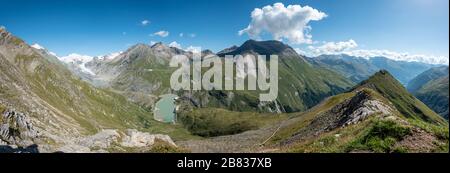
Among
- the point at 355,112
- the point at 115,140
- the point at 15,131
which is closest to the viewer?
the point at 115,140

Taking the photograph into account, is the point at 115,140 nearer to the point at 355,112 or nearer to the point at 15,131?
the point at 15,131

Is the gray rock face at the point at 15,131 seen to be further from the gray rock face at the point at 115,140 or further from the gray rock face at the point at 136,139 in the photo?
the gray rock face at the point at 136,139

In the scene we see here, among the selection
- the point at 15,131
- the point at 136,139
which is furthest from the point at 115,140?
the point at 15,131

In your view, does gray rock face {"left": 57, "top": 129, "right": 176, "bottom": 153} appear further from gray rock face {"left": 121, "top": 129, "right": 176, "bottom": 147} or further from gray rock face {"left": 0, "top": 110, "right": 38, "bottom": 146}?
gray rock face {"left": 0, "top": 110, "right": 38, "bottom": 146}

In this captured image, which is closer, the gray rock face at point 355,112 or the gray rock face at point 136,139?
the gray rock face at point 355,112

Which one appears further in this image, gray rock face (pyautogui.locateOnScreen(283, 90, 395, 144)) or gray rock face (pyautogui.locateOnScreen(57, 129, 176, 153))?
gray rock face (pyautogui.locateOnScreen(283, 90, 395, 144))

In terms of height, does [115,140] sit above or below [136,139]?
above

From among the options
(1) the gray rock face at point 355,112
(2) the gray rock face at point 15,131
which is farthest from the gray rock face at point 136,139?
(1) the gray rock face at point 355,112

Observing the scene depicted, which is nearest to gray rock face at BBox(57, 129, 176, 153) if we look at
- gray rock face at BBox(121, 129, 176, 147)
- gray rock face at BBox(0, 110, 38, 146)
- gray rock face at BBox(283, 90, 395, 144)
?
gray rock face at BBox(121, 129, 176, 147)
